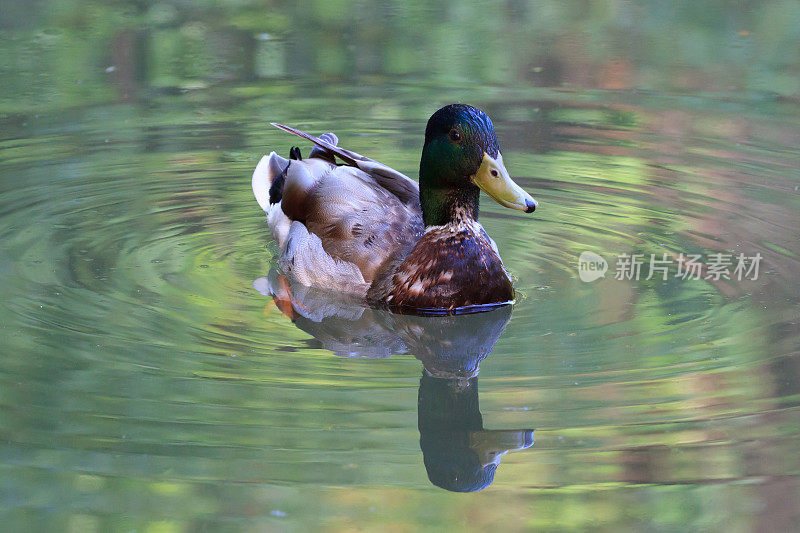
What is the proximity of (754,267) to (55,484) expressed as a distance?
4032 millimetres

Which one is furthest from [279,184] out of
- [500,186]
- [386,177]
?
[500,186]

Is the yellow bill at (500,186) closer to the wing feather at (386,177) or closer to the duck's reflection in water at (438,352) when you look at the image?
the duck's reflection in water at (438,352)

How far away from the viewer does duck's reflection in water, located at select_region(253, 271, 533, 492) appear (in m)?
4.84

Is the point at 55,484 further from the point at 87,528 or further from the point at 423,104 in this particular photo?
the point at 423,104

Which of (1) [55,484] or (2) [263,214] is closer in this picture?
(1) [55,484]

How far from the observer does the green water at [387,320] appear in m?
4.59

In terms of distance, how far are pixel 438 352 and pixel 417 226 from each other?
3.33 ft

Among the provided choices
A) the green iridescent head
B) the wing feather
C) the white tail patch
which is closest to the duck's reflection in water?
the green iridescent head

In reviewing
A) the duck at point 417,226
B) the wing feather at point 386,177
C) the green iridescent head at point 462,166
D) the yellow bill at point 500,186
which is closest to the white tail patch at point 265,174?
the duck at point 417,226

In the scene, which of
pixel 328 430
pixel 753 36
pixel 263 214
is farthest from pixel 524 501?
pixel 753 36

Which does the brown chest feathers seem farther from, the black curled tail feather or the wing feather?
the black curled tail feather

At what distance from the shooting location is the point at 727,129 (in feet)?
31.7

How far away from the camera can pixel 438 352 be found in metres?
6.00

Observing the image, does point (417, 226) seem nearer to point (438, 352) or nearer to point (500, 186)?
point (500, 186)
